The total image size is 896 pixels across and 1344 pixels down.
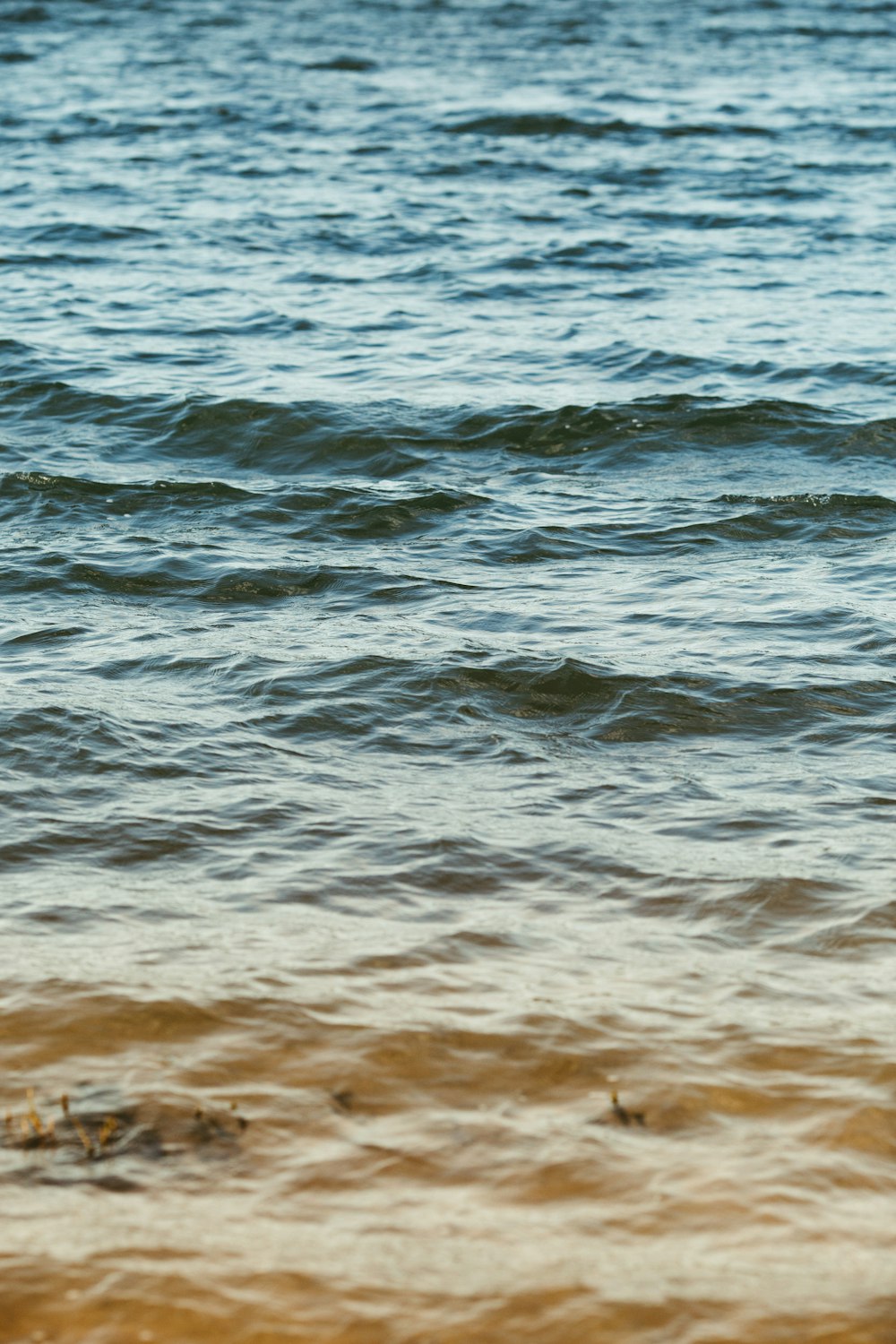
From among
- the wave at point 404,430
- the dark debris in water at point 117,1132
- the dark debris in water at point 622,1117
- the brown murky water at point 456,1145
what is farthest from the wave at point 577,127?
the dark debris in water at point 117,1132

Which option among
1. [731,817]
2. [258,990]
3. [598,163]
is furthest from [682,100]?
[258,990]

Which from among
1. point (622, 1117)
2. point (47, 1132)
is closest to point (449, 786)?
point (622, 1117)

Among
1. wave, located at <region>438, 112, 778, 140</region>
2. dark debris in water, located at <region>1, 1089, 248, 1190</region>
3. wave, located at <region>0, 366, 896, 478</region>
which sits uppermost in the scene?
wave, located at <region>438, 112, 778, 140</region>

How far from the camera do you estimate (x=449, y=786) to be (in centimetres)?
638

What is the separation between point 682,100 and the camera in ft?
82.4

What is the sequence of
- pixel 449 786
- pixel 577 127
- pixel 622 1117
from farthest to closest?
pixel 577 127 → pixel 449 786 → pixel 622 1117

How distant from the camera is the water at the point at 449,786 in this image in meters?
3.84

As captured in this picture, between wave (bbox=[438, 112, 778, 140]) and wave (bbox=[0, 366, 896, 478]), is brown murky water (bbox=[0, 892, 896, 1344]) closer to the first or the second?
wave (bbox=[0, 366, 896, 478])

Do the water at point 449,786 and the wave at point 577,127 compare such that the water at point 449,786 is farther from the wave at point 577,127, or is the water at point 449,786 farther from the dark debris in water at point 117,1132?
the wave at point 577,127

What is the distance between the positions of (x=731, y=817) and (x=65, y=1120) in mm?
2906

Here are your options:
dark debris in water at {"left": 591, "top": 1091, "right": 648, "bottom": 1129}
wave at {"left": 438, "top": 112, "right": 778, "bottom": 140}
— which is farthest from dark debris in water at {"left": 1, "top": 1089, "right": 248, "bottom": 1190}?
wave at {"left": 438, "top": 112, "right": 778, "bottom": 140}

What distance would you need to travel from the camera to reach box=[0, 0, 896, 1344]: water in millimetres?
3840

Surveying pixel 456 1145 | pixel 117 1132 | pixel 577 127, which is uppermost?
pixel 577 127

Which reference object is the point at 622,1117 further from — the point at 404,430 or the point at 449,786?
the point at 404,430
